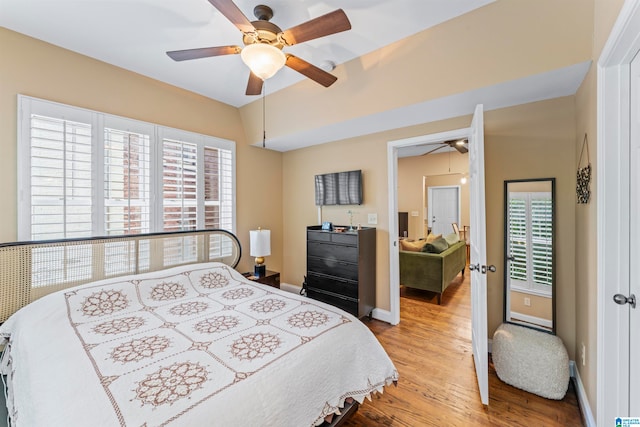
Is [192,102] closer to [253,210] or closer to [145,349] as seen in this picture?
[253,210]

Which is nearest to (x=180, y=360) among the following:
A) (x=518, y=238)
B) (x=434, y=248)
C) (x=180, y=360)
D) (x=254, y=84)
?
(x=180, y=360)

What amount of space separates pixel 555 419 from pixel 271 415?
1945 mm

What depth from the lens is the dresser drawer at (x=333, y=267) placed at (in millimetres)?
3048

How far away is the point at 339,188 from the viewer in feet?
11.6

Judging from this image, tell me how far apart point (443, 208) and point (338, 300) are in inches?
204

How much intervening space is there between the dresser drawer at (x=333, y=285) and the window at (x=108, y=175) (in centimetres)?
140

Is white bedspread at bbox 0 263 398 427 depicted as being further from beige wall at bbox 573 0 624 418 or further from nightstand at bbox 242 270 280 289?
beige wall at bbox 573 0 624 418

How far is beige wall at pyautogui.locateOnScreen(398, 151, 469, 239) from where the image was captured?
248 inches

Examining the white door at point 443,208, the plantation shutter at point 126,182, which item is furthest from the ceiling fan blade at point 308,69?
the white door at point 443,208

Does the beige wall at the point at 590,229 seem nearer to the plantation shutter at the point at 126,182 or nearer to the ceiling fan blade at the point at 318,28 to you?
the ceiling fan blade at the point at 318,28

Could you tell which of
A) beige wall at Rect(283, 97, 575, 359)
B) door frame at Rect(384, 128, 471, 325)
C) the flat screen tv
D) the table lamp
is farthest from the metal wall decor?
the table lamp

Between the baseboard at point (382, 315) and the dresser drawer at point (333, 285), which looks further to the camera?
the baseboard at point (382, 315)

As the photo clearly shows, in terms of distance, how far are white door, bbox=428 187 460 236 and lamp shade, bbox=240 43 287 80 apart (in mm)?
6448

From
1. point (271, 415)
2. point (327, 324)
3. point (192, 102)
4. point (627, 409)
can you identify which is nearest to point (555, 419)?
point (627, 409)
